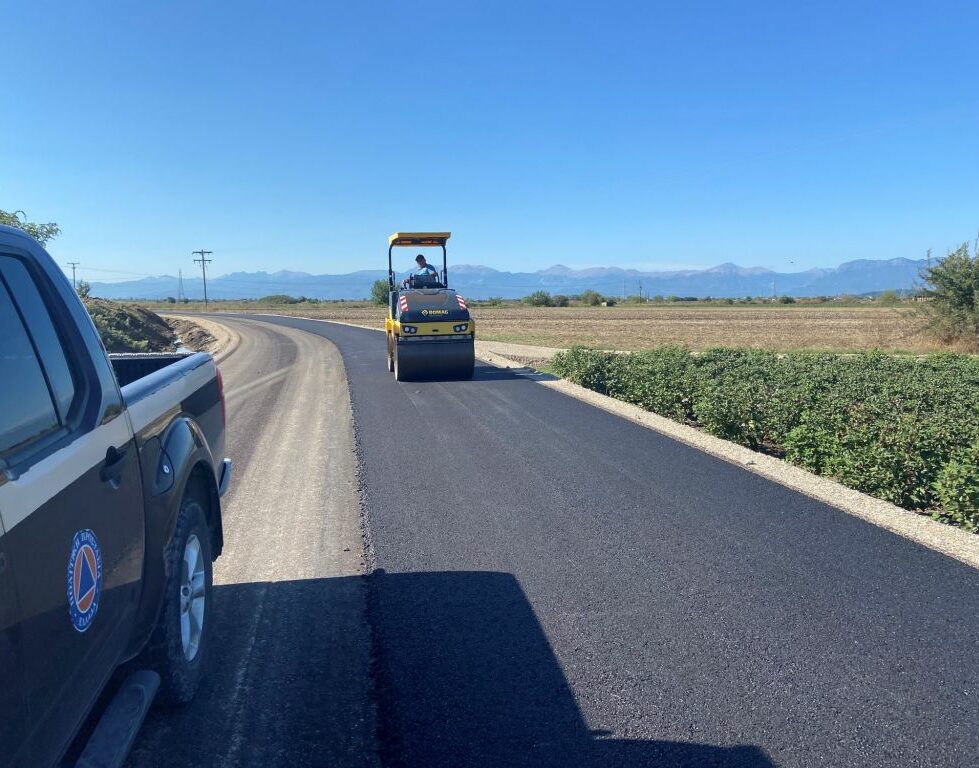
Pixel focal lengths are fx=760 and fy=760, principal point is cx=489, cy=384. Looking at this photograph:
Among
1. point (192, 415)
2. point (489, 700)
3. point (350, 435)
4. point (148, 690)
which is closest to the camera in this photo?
point (148, 690)

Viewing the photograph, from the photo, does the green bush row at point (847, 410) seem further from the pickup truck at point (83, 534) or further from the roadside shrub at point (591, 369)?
the pickup truck at point (83, 534)

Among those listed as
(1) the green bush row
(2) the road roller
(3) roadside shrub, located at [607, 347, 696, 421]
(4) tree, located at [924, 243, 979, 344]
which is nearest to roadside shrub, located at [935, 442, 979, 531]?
(1) the green bush row

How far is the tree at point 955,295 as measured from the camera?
26250mm

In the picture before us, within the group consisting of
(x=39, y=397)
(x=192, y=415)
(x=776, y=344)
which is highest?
(x=39, y=397)

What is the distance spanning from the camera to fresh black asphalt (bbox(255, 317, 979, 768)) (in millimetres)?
3258

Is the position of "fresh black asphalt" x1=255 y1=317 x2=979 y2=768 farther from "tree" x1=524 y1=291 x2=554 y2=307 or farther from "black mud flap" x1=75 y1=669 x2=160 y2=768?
"tree" x1=524 y1=291 x2=554 y2=307

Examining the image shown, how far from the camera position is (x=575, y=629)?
14.1 ft

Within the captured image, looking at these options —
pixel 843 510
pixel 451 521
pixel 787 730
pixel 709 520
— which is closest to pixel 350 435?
pixel 451 521

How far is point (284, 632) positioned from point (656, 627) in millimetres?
2106

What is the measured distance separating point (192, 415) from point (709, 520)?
412 centimetres

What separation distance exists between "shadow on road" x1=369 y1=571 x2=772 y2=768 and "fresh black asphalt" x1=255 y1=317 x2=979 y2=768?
1 cm

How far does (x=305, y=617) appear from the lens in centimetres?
449

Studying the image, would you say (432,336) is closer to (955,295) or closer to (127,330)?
(127,330)

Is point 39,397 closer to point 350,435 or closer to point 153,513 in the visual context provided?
point 153,513
